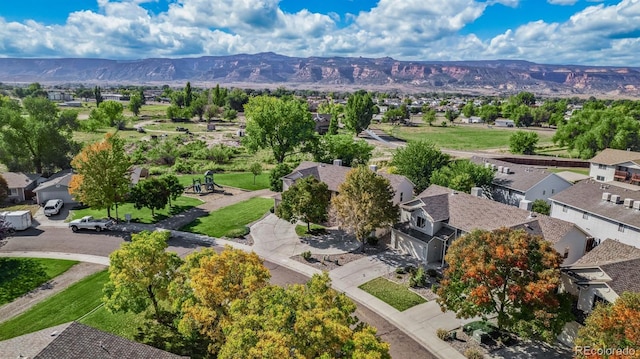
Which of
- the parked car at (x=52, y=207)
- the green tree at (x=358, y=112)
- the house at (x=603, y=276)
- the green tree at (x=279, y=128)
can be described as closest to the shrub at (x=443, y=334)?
the house at (x=603, y=276)

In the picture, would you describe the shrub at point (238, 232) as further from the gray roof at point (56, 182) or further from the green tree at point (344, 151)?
the green tree at point (344, 151)

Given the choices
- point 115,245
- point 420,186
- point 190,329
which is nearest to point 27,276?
point 115,245

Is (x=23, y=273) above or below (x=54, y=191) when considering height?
below

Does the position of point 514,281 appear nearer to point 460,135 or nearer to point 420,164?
point 420,164

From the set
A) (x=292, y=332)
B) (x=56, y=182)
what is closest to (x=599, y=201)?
(x=292, y=332)

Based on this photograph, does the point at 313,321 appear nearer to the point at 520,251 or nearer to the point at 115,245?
the point at 520,251
